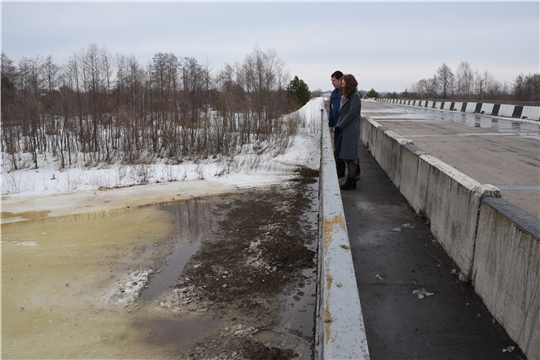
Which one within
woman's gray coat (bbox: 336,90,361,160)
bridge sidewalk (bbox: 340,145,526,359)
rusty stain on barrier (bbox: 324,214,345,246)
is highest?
woman's gray coat (bbox: 336,90,361,160)

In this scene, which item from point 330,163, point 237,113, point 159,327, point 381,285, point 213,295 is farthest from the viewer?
point 237,113

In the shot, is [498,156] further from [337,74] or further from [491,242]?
[491,242]

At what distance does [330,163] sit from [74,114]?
2372cm

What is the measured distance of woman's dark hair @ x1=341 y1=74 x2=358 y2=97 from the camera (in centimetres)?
711

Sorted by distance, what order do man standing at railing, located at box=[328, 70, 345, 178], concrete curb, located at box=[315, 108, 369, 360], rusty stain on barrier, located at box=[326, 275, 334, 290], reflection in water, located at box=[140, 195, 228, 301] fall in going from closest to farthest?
1. concrete curb, located at box=[315, 108, 369, 360]
2. rusty stain on barrier, located at box=[326, 275, 334, 290]
3. reflection in water, located at box=[140, 195, 228, 301]
4. man standing at railing, located at box=[328, 70, 345, 178]

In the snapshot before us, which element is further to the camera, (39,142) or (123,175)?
(39,142)

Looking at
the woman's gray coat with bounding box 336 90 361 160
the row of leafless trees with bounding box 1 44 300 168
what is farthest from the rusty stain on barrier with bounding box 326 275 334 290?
the row of leafless trees with bounding box 1 44 300 168

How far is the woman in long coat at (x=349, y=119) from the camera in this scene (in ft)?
23.5

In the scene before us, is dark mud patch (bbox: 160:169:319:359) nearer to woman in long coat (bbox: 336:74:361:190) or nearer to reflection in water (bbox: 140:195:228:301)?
reflection in water (bbox: 140:195:228:301)

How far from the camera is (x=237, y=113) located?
1148 inches

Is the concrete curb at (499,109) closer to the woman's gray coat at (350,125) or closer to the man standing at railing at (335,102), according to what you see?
the man standing at railing at (335,102)

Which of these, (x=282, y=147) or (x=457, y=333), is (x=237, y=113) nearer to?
(x=282, y=147)

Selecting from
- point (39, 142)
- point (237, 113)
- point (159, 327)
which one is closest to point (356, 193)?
point (159, 327)

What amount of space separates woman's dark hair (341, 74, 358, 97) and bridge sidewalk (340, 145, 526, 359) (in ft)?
7.23
